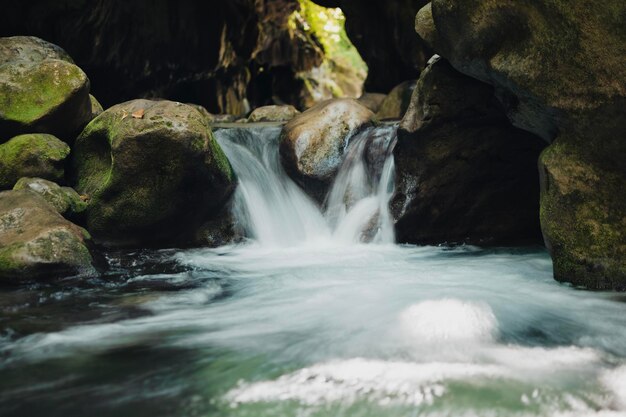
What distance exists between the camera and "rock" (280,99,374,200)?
862 cm

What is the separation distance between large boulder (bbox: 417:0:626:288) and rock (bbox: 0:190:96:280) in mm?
4318

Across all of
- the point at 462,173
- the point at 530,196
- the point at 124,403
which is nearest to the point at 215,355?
the point at 124,403

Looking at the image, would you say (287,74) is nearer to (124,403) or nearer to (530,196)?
(530,196)

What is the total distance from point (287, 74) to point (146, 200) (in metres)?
16.0

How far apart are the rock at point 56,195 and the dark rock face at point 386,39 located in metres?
8.71

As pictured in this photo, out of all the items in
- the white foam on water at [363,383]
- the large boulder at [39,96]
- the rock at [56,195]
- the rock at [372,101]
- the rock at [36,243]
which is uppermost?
the rock at [372,101]

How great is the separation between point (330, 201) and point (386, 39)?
7481 millimetres

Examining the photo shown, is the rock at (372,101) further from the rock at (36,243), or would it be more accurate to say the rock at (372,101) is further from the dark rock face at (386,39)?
the rock at (36,243)

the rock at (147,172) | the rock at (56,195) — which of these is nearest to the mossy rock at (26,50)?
the rock at (147,172)

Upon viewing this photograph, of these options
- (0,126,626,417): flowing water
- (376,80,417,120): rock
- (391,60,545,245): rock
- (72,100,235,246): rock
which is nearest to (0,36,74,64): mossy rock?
(72,100,235,246): rock

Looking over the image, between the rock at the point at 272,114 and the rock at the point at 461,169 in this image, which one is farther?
the rock at the point at 272,114

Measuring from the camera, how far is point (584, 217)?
470cm

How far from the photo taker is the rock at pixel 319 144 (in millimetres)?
8617

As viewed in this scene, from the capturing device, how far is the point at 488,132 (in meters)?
6.73
